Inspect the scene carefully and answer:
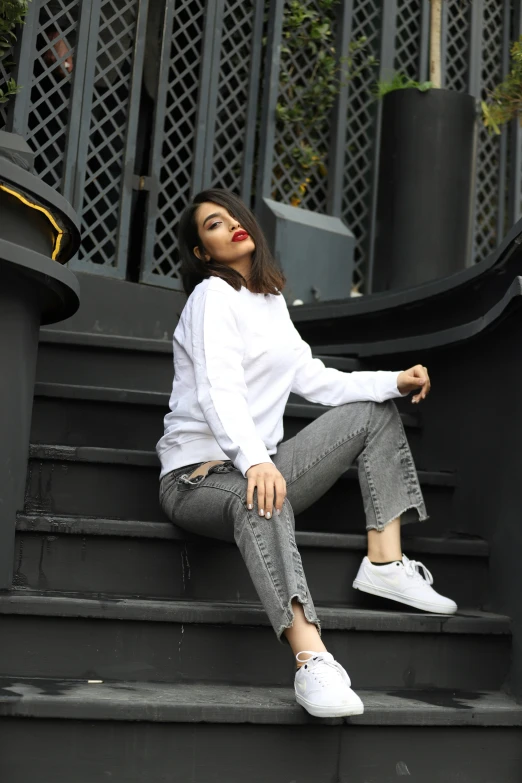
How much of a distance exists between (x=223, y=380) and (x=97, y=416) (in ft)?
3.18

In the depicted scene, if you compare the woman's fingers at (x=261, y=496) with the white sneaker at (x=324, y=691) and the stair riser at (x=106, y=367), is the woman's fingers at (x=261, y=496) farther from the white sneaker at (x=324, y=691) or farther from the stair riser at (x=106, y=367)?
the stair riser at (x=106, y=367)

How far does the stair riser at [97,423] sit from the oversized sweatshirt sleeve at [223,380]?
719 mm

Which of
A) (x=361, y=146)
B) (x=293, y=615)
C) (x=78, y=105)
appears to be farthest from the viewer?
(x=361, y=146)

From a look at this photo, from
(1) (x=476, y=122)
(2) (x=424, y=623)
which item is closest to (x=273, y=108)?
(1) (x=476, y=122)

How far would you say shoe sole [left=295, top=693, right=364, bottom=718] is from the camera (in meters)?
2.42

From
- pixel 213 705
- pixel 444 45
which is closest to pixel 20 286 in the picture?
pixel 213 705

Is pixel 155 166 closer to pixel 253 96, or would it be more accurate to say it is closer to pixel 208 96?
pixel 208 96

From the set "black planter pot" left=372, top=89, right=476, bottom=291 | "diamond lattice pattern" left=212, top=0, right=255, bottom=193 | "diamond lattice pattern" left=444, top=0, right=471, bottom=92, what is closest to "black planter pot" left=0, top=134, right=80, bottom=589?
"diamond lattice pattern" left=212, top=0, right=255, bottom=193

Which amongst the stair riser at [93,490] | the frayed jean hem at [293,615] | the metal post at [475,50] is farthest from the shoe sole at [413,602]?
the metal post at [475,50]

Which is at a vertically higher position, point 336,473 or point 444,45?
point 444,45

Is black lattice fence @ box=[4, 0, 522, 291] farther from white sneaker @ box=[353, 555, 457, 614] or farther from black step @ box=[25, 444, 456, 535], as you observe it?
white sneaker @ box=[353, 555, 457, 614]

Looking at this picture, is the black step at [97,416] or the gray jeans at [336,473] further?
the black step at [97,416]

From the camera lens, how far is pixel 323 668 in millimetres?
2455

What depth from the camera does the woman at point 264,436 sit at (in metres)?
2.60
